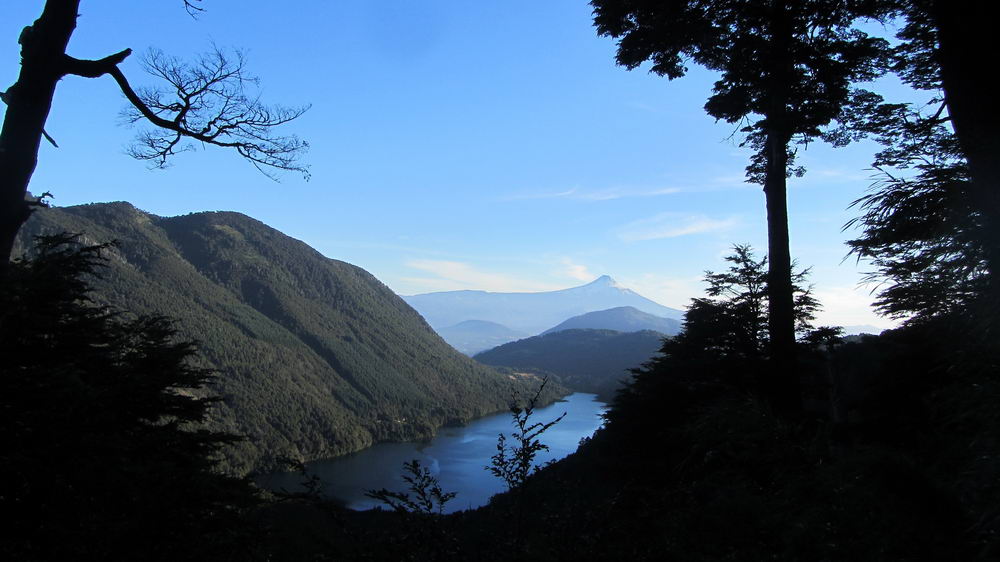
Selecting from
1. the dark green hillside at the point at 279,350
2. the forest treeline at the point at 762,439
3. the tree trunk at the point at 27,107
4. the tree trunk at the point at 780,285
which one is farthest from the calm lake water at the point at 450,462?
the tree trunk at the point at 27,107

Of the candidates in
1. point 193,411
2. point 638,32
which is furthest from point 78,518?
point 193,411

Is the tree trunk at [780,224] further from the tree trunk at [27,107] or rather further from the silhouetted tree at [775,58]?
the tree trunk at [27,107]

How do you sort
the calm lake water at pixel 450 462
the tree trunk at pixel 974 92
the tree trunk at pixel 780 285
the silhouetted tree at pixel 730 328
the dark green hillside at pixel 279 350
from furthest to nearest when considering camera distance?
the dark green hillside at pixel 279 350
the calm lake water at pixel 450 462
the silhouetted tree at pixel 730 328
the tree trunk at pixel 780 285
the tree trunk at pixel 974 92

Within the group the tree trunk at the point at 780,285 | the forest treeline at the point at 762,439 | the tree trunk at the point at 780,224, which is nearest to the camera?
the forest treeline at the point at 762,439

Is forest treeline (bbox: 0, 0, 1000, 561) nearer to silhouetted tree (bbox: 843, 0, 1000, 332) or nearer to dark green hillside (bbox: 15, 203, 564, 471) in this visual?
silhouetted tree (bbox: 843, 0, 1000, 332)

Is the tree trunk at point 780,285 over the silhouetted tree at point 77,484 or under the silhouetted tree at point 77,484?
over

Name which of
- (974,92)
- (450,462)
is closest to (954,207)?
(974,92)
